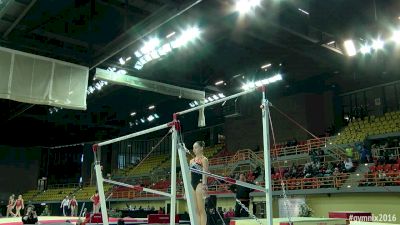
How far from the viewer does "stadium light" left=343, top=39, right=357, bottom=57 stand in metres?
18.7

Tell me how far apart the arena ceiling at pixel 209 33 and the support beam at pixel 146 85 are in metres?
0.30

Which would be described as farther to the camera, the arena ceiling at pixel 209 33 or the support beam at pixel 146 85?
the support beam at pixel 146 85

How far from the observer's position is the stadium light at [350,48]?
61.4ft

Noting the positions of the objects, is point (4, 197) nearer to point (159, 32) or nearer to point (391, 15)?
point (159, 32)

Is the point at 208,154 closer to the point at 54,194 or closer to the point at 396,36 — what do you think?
the point at 54,194

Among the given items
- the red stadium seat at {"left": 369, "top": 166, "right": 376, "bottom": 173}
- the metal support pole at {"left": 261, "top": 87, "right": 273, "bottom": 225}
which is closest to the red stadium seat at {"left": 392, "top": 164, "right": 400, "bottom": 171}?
the red stadium seat at {"left": 369, "top": 166, "right": 376, "bottom": 173}

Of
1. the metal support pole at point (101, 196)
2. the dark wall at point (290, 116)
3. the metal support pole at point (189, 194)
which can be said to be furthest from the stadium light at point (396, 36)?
the metal support pole at point (189, 194)

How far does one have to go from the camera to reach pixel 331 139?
2342cm

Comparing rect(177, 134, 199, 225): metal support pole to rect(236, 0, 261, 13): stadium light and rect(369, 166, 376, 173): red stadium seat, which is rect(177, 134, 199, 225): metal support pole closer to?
rect(236, 0, 261, 13): stadium light

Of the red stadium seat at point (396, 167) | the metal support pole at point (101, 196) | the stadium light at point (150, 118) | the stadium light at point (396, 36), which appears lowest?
the metal support pole at point (101, 196)

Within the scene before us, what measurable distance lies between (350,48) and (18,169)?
3575cm

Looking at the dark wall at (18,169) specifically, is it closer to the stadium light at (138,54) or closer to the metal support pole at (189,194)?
the stadium light at (138,54)

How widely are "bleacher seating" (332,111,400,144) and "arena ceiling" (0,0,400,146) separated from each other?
2959mm

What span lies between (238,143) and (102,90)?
11.9 meters
